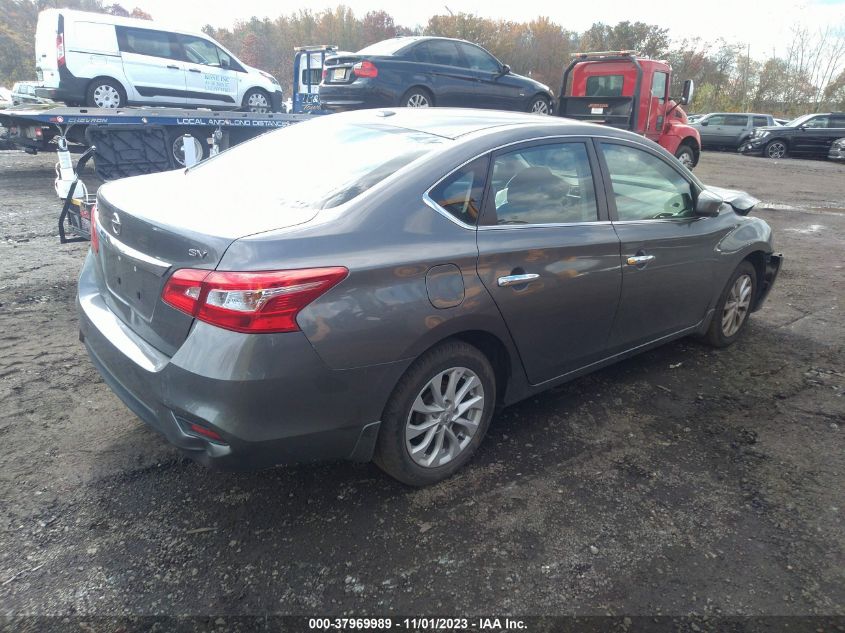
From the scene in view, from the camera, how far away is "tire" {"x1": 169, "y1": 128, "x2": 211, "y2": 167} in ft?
28.6

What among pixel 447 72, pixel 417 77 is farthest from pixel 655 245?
pixel 447 72

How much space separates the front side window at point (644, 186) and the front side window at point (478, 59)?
8.38 meters

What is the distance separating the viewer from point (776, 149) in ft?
77.2

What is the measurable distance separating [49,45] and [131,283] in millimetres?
11391

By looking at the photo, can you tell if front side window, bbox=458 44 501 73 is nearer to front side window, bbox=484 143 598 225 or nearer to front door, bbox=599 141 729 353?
front door, bbox=599 141 729 353

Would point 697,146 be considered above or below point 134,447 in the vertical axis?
above

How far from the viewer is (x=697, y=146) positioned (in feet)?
46.6

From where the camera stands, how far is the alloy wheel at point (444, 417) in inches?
107

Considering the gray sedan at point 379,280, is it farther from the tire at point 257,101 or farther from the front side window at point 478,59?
the tire at point 257,101

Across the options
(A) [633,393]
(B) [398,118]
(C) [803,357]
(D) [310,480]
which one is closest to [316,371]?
(D) [310,480]

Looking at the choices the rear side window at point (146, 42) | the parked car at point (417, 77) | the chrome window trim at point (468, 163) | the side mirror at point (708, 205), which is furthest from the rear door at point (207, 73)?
the side mirror at point (708, 205)

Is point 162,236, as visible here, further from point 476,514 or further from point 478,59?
point 478,59

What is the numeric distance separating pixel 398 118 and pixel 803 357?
3.41 m

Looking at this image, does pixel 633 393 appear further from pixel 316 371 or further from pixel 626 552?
pixel 316 371
